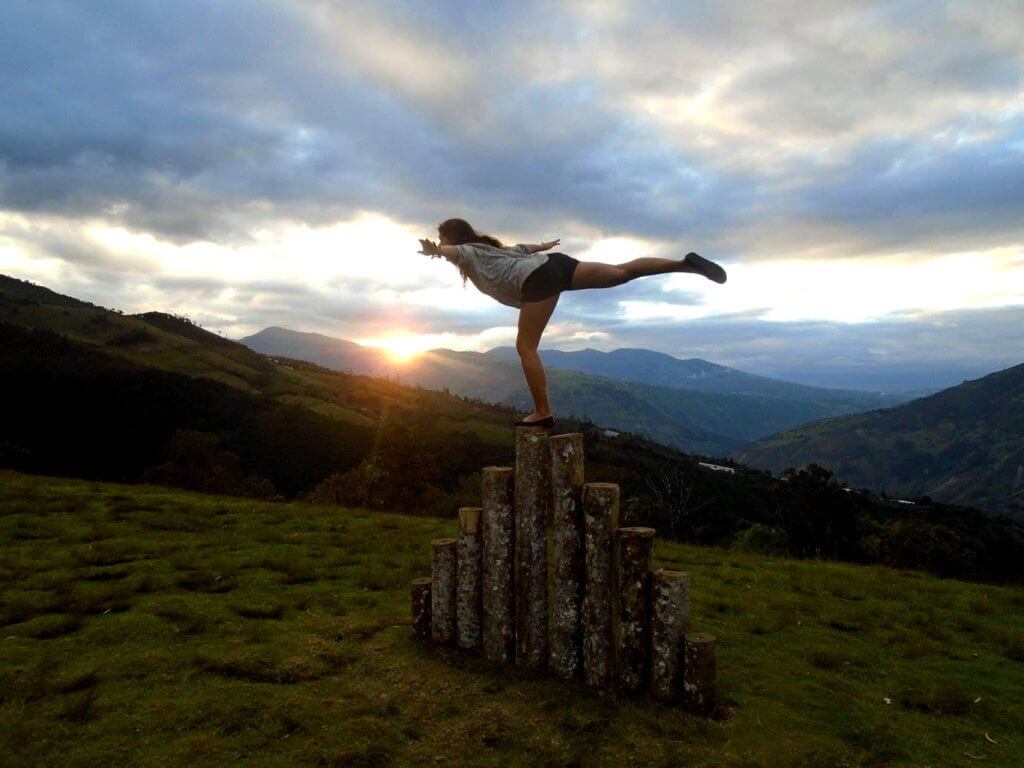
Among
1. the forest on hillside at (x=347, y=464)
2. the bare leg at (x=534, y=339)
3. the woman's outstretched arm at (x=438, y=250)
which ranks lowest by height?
the forest on hillside at (x=347, y=464)

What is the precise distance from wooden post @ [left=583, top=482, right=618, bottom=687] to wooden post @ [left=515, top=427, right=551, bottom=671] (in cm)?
57

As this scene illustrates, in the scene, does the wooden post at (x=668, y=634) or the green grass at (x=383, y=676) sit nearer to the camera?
the green grass at (x=383, y=676)

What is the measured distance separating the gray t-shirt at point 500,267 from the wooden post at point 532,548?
66.5 inches

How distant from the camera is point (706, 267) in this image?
6438 millimetres

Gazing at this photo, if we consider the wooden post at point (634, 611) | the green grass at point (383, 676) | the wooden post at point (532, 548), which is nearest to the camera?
the green grass at point (383, 676)

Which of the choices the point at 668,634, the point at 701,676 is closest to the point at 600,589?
the point at 668,634

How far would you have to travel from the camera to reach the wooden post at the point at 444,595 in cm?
713

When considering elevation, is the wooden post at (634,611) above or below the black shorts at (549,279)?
below

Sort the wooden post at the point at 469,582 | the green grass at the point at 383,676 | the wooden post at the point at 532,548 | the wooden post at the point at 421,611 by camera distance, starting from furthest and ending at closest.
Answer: the wooden post at the point at 421,611 < the wooden post at the point at 469,582 < the wooden post at the point at 532,548 < the green grass at the point at 383,676

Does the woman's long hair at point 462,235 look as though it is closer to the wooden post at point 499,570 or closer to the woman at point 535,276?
the woman at point 535,276

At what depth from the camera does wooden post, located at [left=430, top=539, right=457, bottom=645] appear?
23.4 ft

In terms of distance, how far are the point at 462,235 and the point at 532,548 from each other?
4.04 m

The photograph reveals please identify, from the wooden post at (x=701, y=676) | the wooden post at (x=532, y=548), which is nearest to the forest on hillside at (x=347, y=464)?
the wooden post at (x=532, y=548)

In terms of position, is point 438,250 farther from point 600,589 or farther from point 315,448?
point 315,448
